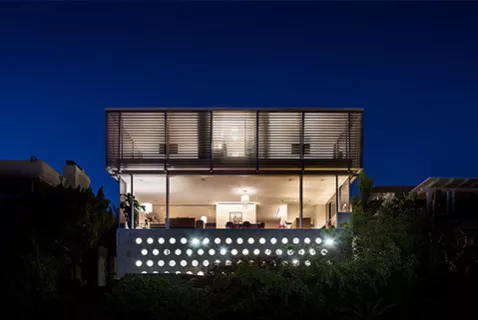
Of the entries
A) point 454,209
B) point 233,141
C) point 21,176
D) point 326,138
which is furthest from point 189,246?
point 21,176

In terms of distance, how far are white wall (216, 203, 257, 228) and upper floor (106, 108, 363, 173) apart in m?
4.36

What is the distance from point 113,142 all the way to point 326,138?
17.8 feet

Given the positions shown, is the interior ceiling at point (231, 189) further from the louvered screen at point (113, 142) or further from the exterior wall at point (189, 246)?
the exterior wall at point (189, 246)

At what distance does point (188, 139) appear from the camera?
1502cm

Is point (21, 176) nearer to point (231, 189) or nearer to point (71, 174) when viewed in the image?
point (71, 174)

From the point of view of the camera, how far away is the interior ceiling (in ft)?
51.9

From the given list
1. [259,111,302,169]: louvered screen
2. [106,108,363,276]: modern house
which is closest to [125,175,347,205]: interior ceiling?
[106,108,363,276]: modern house

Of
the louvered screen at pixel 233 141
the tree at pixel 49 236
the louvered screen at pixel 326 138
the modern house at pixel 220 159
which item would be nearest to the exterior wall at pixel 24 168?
the tree at pixel 49 236

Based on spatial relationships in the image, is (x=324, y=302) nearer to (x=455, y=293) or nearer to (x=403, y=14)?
(x=455, y=293)

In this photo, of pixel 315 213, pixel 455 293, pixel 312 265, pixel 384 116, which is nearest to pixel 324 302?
pixel 312 265

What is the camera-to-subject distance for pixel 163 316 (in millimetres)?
10359

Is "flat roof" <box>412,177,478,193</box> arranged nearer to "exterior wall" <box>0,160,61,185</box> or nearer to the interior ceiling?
the interior ceiling

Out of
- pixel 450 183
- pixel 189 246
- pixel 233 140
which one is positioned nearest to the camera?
pixel 450 183

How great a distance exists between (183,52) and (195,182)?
19316 millimetres
